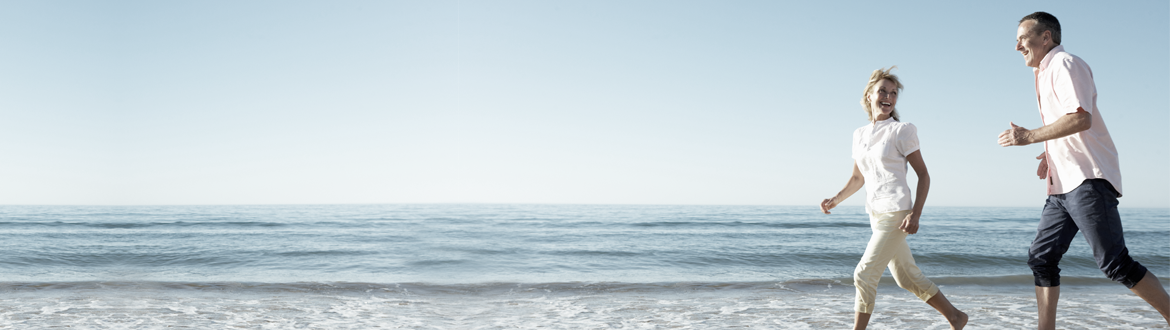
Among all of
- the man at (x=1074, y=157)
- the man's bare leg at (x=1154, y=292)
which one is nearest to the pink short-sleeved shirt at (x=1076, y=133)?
the man at (x=1074, y=157)

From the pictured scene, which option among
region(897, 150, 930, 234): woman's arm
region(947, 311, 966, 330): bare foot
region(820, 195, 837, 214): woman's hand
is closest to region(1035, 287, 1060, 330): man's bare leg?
region(947, 311, 966, 330): bare foot

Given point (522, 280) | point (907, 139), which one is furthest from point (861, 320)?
point (522, 280)

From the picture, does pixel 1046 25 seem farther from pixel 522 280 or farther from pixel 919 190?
pixel 522 280

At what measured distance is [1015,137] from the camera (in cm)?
263

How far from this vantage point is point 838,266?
9.98m

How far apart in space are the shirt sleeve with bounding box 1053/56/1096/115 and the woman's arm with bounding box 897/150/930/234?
614mm

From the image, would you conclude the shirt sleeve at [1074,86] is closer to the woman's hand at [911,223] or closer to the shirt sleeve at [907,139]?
the shirt sleeve at [907,139]

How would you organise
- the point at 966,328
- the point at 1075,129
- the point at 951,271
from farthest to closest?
the point at 951,271
the point at 966,328
the point at 1075,129

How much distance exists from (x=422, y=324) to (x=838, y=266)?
25.6 ft

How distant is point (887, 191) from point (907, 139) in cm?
29

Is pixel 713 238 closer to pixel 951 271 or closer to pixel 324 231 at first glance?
pixel 951 271

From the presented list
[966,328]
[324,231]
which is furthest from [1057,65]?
[324,231]

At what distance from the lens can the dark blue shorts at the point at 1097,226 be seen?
8.80ft

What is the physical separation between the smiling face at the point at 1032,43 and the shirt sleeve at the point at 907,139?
2.11 feet
